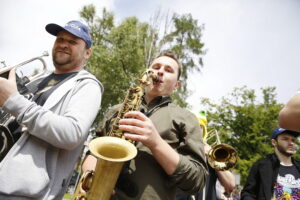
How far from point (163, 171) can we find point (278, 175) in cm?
301

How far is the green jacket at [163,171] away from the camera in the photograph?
6.81 ft

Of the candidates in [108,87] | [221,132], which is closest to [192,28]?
[108,87]

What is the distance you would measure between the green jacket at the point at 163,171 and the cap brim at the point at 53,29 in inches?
53.8

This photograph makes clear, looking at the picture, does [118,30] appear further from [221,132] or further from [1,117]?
[1,117]

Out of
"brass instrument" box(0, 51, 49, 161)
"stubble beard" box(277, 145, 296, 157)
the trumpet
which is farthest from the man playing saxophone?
"stubble beard" box(277, 145, 296, 157)

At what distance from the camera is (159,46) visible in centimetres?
1873

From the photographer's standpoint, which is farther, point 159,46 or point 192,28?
point 192,28

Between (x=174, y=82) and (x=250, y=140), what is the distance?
2359 cm

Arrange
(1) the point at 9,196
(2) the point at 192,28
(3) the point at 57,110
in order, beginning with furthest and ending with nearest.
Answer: (2) the point at 192,28 < (3) the point at 57,110 < (1) the point at 9,196

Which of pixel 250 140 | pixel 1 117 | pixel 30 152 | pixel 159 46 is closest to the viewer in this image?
pixel 30 152

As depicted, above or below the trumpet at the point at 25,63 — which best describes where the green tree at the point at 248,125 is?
below

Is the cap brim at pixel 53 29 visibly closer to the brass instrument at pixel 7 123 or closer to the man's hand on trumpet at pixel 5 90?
the brass instrument at pixel 7 123

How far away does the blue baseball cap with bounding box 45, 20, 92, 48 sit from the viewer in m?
2.76

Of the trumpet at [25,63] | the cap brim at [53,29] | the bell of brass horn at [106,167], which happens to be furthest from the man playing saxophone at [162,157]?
the cap brim at [53,29]
